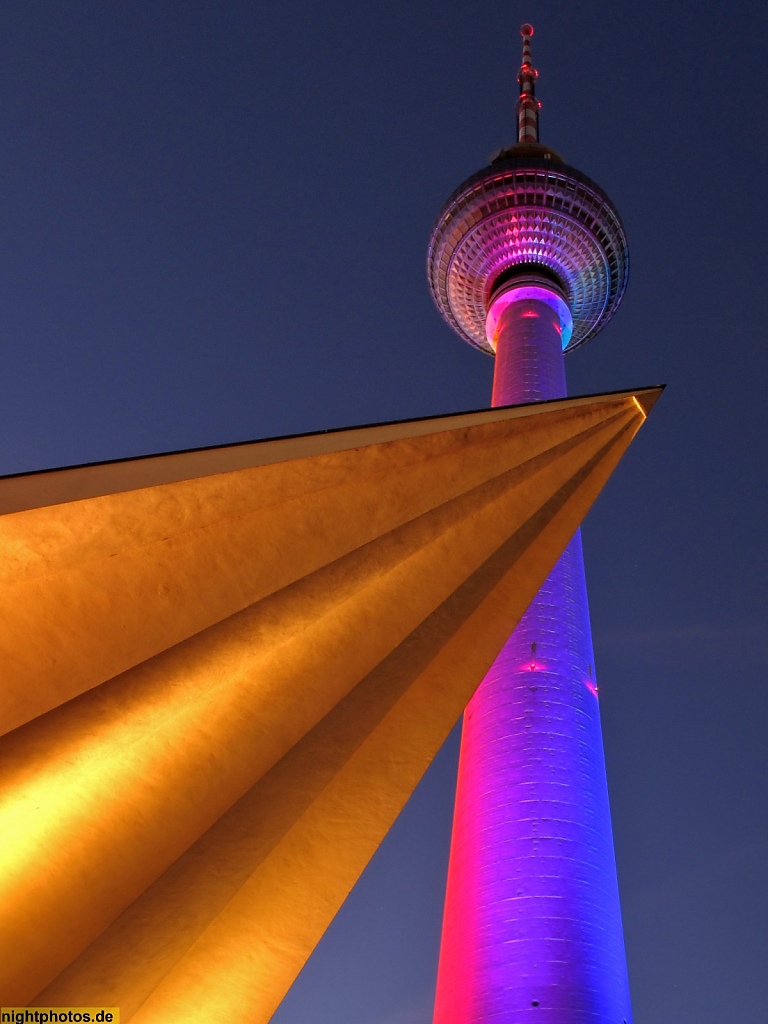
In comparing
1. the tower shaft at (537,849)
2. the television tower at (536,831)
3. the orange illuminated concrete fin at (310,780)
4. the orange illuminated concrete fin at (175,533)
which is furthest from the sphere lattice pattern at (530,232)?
the orange illuminated concrete fin at (175,533)

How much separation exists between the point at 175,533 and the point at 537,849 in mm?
16273

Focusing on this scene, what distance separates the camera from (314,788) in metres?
5.54

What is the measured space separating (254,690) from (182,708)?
548 mm

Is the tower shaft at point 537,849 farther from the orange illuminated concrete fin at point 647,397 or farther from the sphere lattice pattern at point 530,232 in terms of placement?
the sphere lattice pattern at point 530,232

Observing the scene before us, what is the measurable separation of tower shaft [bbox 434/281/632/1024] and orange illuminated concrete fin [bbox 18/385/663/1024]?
11238 millimetres

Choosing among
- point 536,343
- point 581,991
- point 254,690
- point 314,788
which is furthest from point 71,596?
point 536,343

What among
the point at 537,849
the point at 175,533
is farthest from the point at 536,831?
the point at 175,533

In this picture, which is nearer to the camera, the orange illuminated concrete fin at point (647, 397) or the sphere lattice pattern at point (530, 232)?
the orange illuminated concrete fin at point (647, 397)

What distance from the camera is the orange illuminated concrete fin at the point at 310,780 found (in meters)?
4.61

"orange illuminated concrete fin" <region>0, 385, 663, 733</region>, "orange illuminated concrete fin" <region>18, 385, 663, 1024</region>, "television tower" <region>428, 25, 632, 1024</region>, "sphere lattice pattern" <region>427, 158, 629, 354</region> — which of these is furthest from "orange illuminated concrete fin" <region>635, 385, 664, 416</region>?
"sphere lattice pattern" <region>427, 158, 629, 354</region>

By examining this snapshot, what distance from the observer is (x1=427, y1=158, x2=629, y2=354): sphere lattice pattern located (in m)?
34.8

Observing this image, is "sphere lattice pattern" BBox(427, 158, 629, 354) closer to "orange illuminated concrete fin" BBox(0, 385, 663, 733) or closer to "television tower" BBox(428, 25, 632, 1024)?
"television tower" BBox(428, 25, 632, 1024)

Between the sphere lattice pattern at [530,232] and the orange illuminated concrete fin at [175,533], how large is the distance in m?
31.1

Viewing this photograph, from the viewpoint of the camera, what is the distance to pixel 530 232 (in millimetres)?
34938
